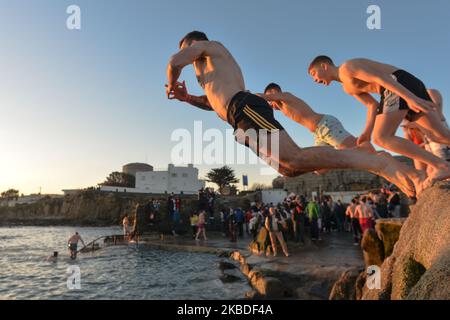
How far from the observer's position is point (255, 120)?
3240 mm

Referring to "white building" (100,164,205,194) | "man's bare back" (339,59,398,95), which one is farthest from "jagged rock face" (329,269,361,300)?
"white building" (100,164,205,194)

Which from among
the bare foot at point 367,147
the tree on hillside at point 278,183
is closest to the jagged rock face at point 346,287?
the bare foot at point 367,147

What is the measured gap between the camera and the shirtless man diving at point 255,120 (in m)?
3.22

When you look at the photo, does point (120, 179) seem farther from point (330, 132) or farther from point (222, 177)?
point (330, 132)

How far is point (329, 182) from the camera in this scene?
39.9 m

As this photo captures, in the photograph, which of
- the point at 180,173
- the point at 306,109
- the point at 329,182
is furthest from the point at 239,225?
the point at 180,173

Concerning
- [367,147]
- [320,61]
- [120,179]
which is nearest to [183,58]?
[320,61]

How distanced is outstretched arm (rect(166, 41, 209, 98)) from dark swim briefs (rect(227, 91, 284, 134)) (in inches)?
25.7

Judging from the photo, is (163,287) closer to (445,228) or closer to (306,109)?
(306,109)

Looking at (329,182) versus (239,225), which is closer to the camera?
(239,225)

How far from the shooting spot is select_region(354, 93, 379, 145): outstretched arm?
417cm

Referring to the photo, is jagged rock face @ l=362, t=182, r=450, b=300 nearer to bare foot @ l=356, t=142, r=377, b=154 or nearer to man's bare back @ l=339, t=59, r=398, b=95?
bare foot @ l=356, t=142, r=377, b=154
